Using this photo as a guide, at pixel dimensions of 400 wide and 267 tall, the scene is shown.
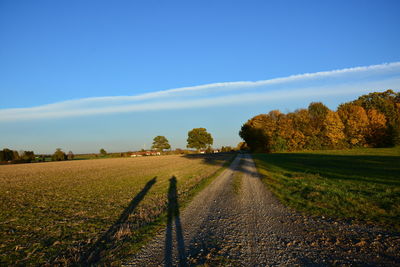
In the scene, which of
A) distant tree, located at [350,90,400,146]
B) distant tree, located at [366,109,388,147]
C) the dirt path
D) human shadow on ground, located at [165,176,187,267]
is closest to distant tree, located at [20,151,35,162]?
human shadow on ground, located at [165,176,187,267]

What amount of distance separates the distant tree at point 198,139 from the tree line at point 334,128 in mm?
65494

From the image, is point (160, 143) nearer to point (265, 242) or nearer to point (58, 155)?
point (58, 155)

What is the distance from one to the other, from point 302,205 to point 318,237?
376 centimetres

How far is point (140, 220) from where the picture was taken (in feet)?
27.1

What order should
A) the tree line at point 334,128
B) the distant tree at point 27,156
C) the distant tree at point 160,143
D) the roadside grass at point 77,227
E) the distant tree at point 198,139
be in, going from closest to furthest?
the roadside grass at point 77,227
the tree line at point 334,128
the distant tree at point 27,156
the distant tree at point 198,139
the distant tree at point 160,143

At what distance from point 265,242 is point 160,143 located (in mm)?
156198

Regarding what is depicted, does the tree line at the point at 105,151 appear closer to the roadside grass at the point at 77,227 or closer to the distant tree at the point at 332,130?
the distant tree at the point at 332,130

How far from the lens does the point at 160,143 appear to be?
158125mm

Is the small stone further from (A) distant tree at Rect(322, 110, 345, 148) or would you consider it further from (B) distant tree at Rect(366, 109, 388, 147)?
(B) distant tree at Rect(366, 109, 388, 147)

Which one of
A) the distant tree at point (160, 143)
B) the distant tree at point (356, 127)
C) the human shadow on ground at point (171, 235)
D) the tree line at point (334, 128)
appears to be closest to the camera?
the human shadow on ground at point (171, 235)

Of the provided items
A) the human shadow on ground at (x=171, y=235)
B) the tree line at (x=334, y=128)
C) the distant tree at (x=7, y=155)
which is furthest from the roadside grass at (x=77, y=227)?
the distant tree at (x=7, y=155)

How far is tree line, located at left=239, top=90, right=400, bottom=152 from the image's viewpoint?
197 ft

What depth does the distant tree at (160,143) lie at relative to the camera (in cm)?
15750

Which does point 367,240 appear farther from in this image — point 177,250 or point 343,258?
point 177,250
